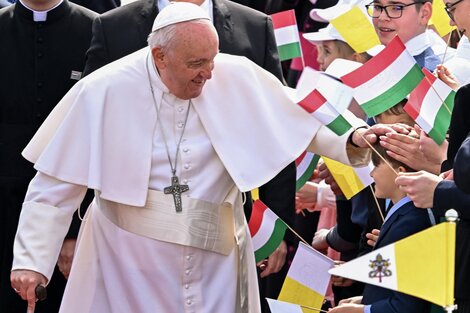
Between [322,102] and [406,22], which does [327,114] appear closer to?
[322,102]

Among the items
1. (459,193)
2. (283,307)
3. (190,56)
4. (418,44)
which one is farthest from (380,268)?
(418,44)

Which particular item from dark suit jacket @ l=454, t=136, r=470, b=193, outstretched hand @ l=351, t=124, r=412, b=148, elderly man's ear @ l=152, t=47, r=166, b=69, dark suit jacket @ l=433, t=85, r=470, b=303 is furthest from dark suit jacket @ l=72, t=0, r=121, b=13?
dark suit jacket @ l=454, t=136, r=470, b=193

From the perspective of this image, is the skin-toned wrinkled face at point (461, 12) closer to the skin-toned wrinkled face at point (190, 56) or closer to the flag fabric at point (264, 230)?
the skin-toned wrinkled face at point (190, 56)

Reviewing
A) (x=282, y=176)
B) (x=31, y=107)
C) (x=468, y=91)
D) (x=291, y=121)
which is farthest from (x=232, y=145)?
(x=31, y=107)

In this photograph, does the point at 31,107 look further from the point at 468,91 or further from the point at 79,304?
the point at 468,91

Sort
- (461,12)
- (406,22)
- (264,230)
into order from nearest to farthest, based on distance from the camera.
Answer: (461,12) < (264,230) < (406,22)

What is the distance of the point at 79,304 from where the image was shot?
257 inches

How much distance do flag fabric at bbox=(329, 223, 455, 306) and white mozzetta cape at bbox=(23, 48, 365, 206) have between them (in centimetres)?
172

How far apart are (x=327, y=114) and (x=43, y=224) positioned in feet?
4.61

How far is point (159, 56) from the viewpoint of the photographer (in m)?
6.39

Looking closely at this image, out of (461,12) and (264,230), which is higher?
(461,12)

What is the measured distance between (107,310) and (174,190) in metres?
0.67

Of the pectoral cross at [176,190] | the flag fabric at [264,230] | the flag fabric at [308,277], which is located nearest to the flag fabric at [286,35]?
the flag fabric at [264,230]

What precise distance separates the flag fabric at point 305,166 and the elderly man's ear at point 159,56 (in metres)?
1.71
